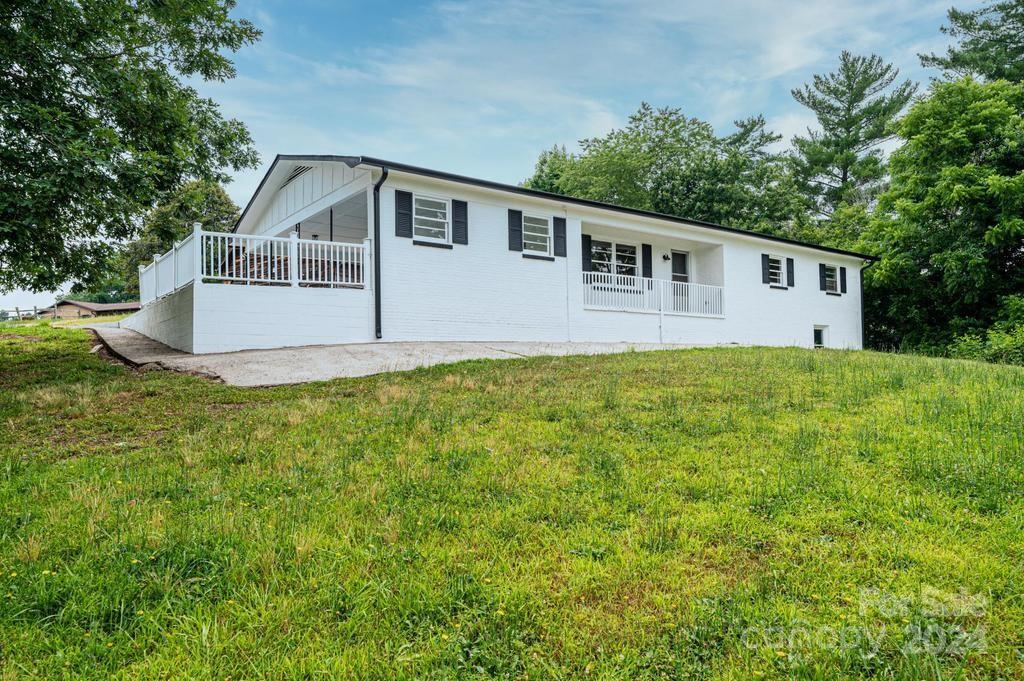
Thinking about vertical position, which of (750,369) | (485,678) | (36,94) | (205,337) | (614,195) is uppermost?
(614,195)

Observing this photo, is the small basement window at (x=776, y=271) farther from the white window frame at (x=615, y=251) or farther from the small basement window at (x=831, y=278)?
the white window frame at (x=615, y=251)

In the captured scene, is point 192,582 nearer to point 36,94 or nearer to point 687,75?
point 36,94

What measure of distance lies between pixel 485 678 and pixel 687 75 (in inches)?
828

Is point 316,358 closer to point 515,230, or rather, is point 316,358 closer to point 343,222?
point 515,230

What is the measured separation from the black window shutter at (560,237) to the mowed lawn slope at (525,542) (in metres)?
8.81

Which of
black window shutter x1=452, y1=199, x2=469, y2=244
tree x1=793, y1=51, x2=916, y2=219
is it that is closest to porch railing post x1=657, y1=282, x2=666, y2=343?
black window shutter x1=452, y1=199, x2=469, y2=244

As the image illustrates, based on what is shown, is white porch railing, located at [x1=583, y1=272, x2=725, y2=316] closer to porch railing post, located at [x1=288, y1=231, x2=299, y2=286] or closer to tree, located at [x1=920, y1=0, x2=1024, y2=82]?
porch railing post, located at [x1=288, y1=231, x2=299, y2=286]

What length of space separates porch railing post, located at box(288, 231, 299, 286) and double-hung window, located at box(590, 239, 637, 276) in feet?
26.8

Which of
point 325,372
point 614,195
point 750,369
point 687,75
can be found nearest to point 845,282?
point 687,75

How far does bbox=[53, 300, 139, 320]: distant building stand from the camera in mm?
37750

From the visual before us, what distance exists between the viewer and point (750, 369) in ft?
23.1

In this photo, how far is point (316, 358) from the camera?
8.84m

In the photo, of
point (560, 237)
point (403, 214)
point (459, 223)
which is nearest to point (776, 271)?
point (560, 237)

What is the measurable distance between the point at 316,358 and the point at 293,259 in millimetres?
2414
